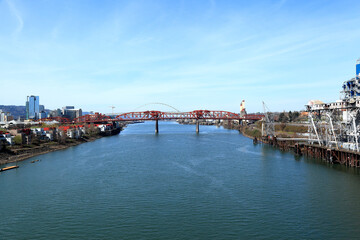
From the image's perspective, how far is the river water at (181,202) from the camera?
11.9 m

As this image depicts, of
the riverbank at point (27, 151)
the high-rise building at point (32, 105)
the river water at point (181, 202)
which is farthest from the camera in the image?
the high-rise building at point (32, 105)

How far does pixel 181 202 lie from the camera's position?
50.1 feet

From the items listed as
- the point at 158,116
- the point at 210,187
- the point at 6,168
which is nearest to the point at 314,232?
the point at 210,187

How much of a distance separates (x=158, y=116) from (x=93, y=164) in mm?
58011

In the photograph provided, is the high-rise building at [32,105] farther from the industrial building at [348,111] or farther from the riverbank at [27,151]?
the industrial building at [348,111]

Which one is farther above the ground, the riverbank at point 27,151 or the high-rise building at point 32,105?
the high-rise building at point 32,105

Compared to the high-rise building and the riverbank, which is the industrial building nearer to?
the riverbank

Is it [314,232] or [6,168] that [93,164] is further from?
[314,232]

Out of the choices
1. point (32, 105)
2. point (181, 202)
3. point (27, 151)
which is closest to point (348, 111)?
point (181, 202)

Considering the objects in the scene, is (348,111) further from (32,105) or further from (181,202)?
(32,105)

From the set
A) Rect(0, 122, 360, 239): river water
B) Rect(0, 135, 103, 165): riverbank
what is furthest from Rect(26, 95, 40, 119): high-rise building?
Rect(0, 122, 360, 239): river water

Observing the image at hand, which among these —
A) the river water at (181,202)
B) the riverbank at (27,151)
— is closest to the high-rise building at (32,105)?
the riverbank at (27,151)

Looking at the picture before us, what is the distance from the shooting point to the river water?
11.9 m

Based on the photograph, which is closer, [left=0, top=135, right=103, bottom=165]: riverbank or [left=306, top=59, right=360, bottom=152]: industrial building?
[left=306, top=59, right=360, bottom=152]: industrial building
